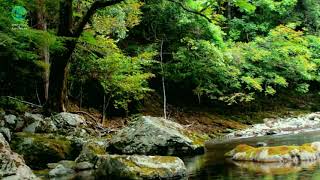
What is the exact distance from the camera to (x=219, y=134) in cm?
2331

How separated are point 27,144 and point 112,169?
3.50m

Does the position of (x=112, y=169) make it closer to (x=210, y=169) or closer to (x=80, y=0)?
(x=210, y=169)

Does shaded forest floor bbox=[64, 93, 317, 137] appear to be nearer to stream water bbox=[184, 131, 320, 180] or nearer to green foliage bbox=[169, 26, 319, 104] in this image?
green foliage bbox=[169, 26, 319, 104]

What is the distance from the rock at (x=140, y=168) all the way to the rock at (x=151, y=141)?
314 cm

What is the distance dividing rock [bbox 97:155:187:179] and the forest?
3cm

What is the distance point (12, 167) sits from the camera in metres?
10.0

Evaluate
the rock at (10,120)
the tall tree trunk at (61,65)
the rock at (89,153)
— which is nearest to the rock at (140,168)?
the rock at (89,153)

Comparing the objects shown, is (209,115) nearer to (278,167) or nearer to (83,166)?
(83,166)

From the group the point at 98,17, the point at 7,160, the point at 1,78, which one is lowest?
the point at 7,160

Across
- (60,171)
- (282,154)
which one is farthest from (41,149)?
(282,154)

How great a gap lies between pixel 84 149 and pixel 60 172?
1225 mm

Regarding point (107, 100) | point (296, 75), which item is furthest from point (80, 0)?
point (296, 75)

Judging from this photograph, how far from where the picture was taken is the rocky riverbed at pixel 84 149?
10.1 meters

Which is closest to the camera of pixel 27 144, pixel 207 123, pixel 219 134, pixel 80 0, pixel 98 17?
pixel 27 144
